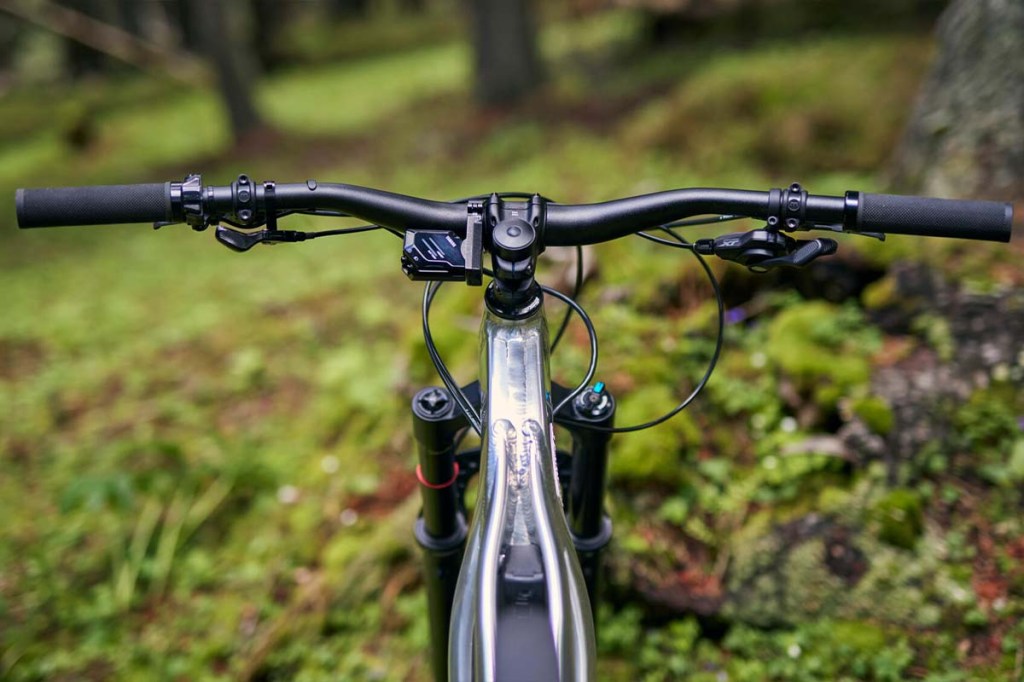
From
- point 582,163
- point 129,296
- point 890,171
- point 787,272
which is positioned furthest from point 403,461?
point 582,163

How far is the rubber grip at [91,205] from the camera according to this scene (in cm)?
160

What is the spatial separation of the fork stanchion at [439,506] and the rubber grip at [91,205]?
74cm

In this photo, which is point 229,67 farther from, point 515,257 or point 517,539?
point 517,539

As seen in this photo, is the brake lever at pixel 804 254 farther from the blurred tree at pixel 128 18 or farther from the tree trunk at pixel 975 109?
the blurred tree at pixel 128 18

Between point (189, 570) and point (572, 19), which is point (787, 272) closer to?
point (189, 570)

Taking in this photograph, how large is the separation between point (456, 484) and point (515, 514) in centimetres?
62

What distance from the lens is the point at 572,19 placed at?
12.9 metres

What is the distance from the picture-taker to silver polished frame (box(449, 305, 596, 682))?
1.32 meters

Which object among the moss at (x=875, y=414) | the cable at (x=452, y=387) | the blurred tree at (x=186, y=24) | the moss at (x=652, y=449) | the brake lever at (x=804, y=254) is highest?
the blurred tree at (x=186, y=24)

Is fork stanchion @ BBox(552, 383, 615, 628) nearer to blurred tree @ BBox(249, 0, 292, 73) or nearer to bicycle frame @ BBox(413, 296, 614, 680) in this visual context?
bicycle frame @ BBox(413, 296, 614, 680)

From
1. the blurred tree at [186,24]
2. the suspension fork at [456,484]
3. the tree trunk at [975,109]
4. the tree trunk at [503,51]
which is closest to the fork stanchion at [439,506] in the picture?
the suspension fork at [456,484]

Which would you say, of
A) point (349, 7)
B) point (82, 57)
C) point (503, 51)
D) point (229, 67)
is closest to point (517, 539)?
point (503, 51)

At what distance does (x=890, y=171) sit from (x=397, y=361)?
3653mm

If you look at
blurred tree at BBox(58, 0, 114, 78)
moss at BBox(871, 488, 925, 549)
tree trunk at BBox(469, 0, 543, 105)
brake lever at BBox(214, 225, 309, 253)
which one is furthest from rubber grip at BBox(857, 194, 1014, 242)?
blurred tree at BBox(58, 0, 114, 78)
